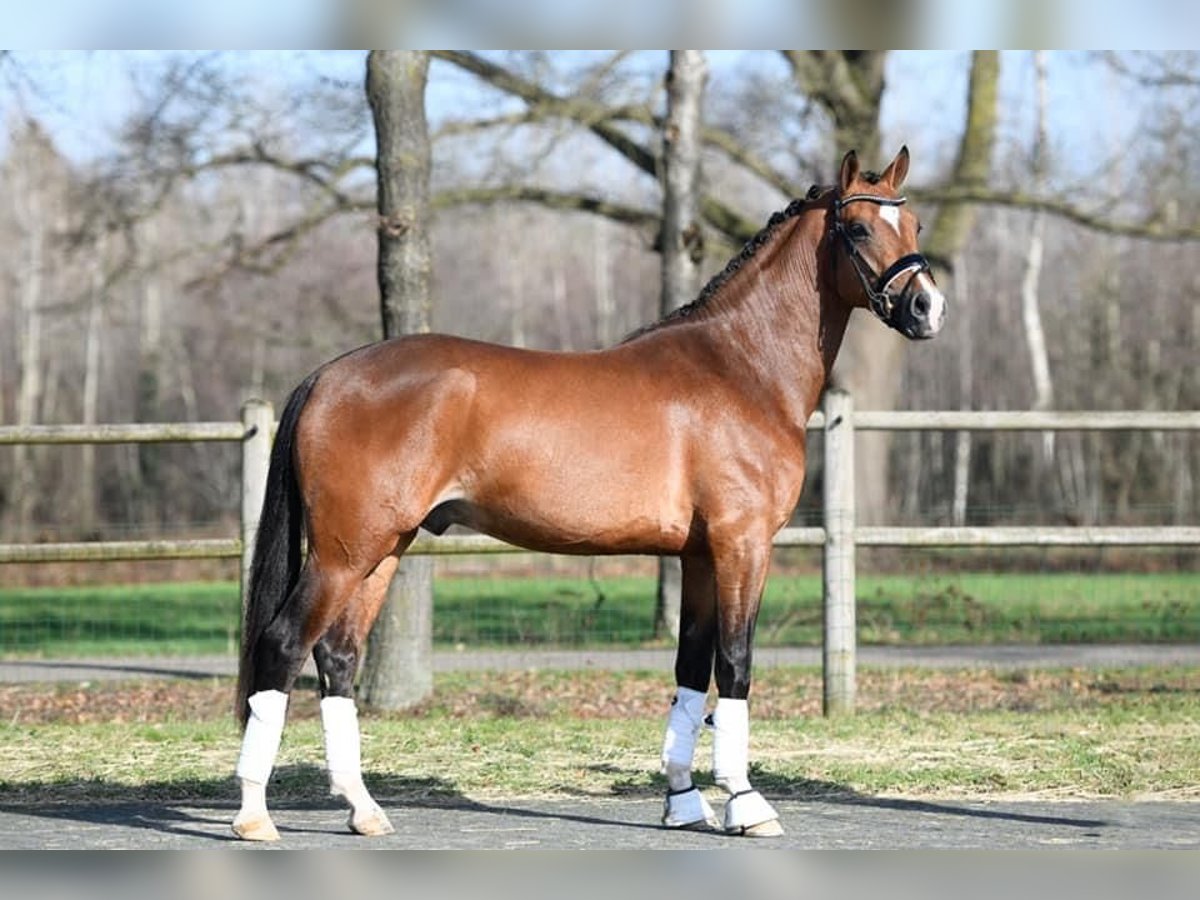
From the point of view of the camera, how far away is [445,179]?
2164cm

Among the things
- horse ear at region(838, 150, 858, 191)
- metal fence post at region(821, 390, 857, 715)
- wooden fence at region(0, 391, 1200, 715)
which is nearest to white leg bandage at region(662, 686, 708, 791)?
horse ear at region(838, 150, 858, 191)

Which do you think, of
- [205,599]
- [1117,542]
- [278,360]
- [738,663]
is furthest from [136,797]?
[278,360]

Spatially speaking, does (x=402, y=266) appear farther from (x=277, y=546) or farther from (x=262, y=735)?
(x=262, y=735)

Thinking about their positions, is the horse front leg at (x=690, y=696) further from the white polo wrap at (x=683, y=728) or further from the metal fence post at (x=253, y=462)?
the metal fence post at (x=253, y=462)

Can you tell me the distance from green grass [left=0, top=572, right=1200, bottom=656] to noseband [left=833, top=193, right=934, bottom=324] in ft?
22.4

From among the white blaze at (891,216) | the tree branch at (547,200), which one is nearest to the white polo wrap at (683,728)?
the white blaze at (891,216)

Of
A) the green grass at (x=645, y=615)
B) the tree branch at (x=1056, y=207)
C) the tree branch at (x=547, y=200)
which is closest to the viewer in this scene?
the green grass at (x=645, y=615)

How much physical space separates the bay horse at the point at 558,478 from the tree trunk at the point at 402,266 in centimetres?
374

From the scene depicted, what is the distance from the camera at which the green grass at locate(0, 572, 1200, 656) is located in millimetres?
13992

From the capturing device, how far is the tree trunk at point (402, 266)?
32.7ft

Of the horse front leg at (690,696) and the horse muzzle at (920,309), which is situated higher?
the horse muzzle at (920,309)

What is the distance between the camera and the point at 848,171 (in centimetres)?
635

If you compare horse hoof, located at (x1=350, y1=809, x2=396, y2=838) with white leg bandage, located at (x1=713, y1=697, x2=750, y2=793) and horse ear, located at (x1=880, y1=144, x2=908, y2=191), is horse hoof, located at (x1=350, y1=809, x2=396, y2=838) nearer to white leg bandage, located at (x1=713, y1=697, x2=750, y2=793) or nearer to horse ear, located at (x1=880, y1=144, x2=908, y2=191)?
white leg bandage, located at (x1=713, y1=697, x2=750, y2=793)

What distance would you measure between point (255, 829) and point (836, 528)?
477cm
